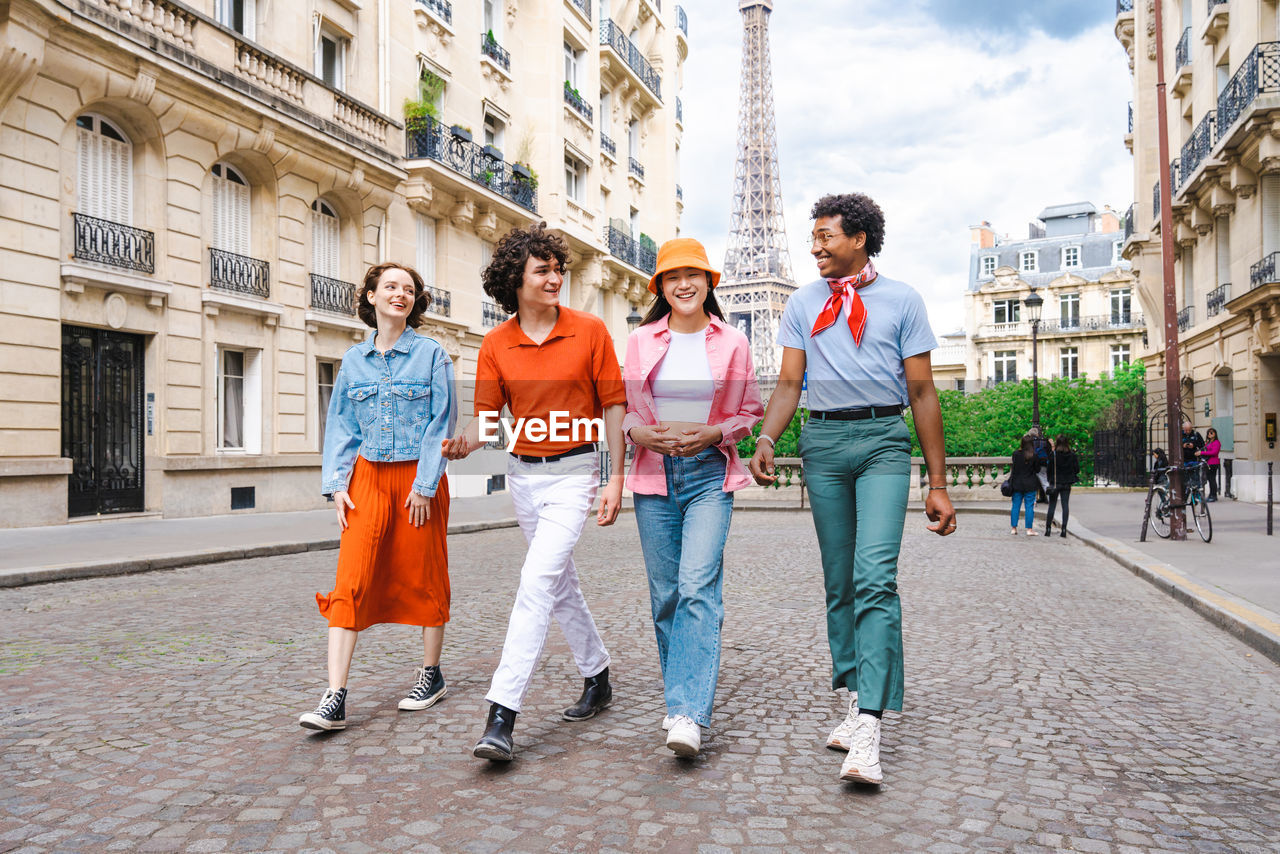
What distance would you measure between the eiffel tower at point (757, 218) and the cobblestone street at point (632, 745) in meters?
84.6

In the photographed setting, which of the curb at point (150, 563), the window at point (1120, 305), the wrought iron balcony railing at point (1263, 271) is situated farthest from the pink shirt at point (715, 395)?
the window at point (1120, 305)

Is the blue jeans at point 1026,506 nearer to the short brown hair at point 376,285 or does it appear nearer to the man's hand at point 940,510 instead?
the man's hand at point 940,510

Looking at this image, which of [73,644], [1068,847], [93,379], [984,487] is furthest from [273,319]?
[1068,847]

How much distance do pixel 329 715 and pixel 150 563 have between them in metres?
6.96

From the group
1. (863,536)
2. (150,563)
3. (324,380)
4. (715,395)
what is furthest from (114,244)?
(863,536)

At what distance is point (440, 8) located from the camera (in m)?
23.4

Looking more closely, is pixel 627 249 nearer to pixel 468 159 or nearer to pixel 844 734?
pixel 468 159

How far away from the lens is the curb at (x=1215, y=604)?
5.94 m

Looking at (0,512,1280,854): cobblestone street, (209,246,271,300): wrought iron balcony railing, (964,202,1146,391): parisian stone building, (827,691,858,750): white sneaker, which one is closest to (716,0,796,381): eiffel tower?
(964,202,1146,391): parisian stone building

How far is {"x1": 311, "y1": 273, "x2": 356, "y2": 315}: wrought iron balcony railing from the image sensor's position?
19.4m

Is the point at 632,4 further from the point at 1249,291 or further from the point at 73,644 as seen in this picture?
the point at 73,644

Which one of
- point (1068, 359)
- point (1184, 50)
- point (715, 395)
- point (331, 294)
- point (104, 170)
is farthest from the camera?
point (1068, 359)

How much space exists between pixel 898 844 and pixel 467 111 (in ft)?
80.2

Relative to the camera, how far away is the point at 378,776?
336 cm
